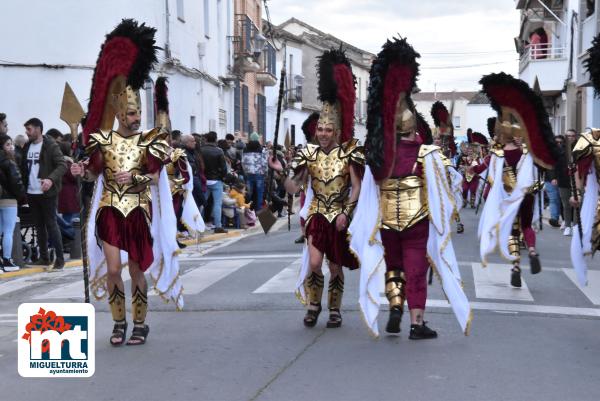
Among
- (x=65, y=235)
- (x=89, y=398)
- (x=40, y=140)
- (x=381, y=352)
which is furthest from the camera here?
(x=65, y=235)

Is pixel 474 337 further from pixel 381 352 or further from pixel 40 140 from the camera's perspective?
pixel 40 140

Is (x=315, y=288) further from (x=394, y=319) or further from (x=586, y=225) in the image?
(x=586, y=225)

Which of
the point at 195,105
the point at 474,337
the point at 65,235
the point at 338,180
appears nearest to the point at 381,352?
the point at 474,337

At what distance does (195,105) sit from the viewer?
95.7ft

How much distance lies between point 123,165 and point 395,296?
236 cm

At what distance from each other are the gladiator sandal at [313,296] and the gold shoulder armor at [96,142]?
212 centimetres

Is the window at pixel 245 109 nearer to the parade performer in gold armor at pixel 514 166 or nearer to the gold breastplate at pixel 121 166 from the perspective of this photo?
the parade performer in gold armor at pixel 514 166

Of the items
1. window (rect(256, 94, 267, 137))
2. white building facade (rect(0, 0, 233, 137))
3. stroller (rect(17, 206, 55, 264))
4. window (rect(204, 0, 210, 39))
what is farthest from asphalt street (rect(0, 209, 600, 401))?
window (rect(256, 94, 267, 137))

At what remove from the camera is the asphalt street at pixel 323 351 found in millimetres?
5977

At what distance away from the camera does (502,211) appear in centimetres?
1140

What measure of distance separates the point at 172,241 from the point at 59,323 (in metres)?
1.48

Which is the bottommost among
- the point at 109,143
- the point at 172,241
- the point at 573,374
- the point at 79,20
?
the point at 573,374

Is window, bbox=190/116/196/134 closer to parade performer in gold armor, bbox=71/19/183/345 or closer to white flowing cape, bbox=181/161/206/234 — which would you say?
white flowing cape, bbox=181/161/206/234

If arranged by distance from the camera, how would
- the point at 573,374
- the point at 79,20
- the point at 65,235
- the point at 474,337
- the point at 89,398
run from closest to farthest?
the point at 89,398
the point at 573,374
the point at 474,337
the point at 65,235
the point at 79,20
